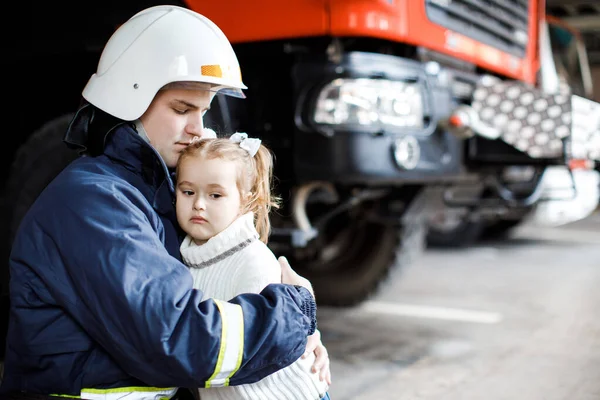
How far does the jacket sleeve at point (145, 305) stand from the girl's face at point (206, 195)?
19 cm

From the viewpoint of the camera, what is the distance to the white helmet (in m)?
1.66

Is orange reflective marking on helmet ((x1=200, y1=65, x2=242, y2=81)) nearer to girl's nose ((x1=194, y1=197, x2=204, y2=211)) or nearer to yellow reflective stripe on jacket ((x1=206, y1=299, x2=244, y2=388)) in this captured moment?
girl's nose ((x1=194, y1=197, x2=204, y2=211))

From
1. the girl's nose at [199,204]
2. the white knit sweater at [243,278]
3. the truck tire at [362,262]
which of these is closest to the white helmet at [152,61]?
the girl's nose at [199,204]

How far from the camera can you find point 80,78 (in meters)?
2.99

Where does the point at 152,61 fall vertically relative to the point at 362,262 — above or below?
above

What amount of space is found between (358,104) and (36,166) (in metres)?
1.23

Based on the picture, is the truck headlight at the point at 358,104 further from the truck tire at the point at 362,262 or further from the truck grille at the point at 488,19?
the truck tire at the point at 362,262

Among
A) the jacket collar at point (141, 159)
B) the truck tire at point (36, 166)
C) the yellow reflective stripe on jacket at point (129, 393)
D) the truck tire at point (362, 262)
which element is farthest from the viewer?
the truck tire at point (362, 262)

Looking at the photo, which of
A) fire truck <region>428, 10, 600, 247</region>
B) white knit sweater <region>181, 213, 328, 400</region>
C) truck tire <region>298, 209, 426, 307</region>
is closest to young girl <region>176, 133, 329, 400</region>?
A: white knit sweater <region>181, 213, 328, 400</region>

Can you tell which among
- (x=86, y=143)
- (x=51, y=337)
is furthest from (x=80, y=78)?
(x=51, y=337)

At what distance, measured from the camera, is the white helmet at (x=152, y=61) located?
1.66 meters

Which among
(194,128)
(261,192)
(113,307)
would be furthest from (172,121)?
(113,307)

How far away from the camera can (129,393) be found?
1.55 meters

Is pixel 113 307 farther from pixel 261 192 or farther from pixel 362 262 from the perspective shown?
pixel 362 262
